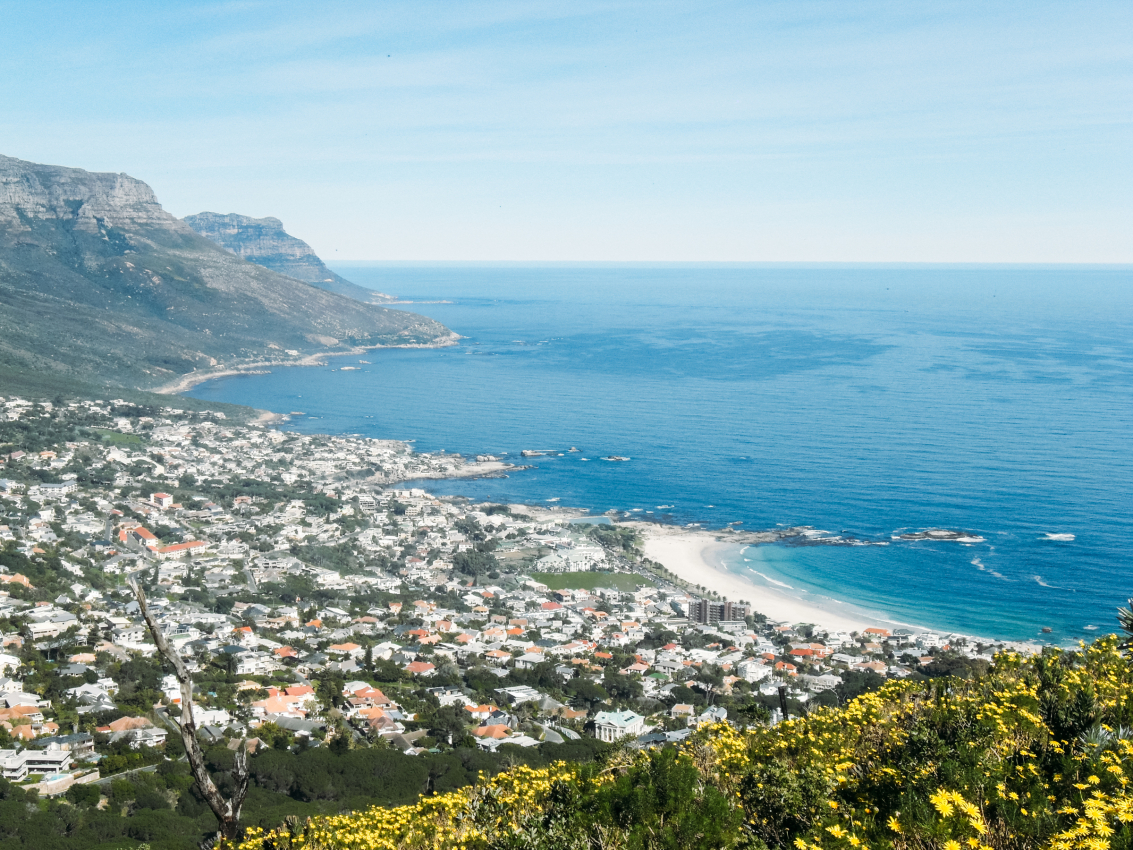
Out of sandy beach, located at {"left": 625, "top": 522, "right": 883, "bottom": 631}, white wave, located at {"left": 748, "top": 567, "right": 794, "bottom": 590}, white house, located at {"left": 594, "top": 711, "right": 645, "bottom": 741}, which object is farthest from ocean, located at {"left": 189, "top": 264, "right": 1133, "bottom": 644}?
white house, located at {"left": 594, "top": 711, "right": 645, "bottom": 741}

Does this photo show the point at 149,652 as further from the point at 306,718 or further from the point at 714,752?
the point at 714,752

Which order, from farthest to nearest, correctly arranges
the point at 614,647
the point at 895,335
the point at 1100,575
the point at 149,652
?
the point at 895,335 < the point at 1100,575 < the point at 614,647 < the point at 149,652

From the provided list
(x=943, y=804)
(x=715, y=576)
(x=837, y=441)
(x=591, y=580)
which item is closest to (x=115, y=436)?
(x=591, y=580)

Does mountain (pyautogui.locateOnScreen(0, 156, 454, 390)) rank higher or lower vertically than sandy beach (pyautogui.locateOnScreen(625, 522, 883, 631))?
higher

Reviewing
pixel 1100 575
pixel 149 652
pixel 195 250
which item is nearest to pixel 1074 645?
pixel 1100 575

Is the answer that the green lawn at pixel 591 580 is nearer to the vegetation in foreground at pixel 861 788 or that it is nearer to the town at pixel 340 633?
the town at pixel 340 633

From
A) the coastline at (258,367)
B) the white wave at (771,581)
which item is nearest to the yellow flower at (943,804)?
the white wave at (771,581)

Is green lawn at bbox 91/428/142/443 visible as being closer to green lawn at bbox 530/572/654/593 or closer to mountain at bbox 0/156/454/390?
mountain at bbox 0/156/454/390
